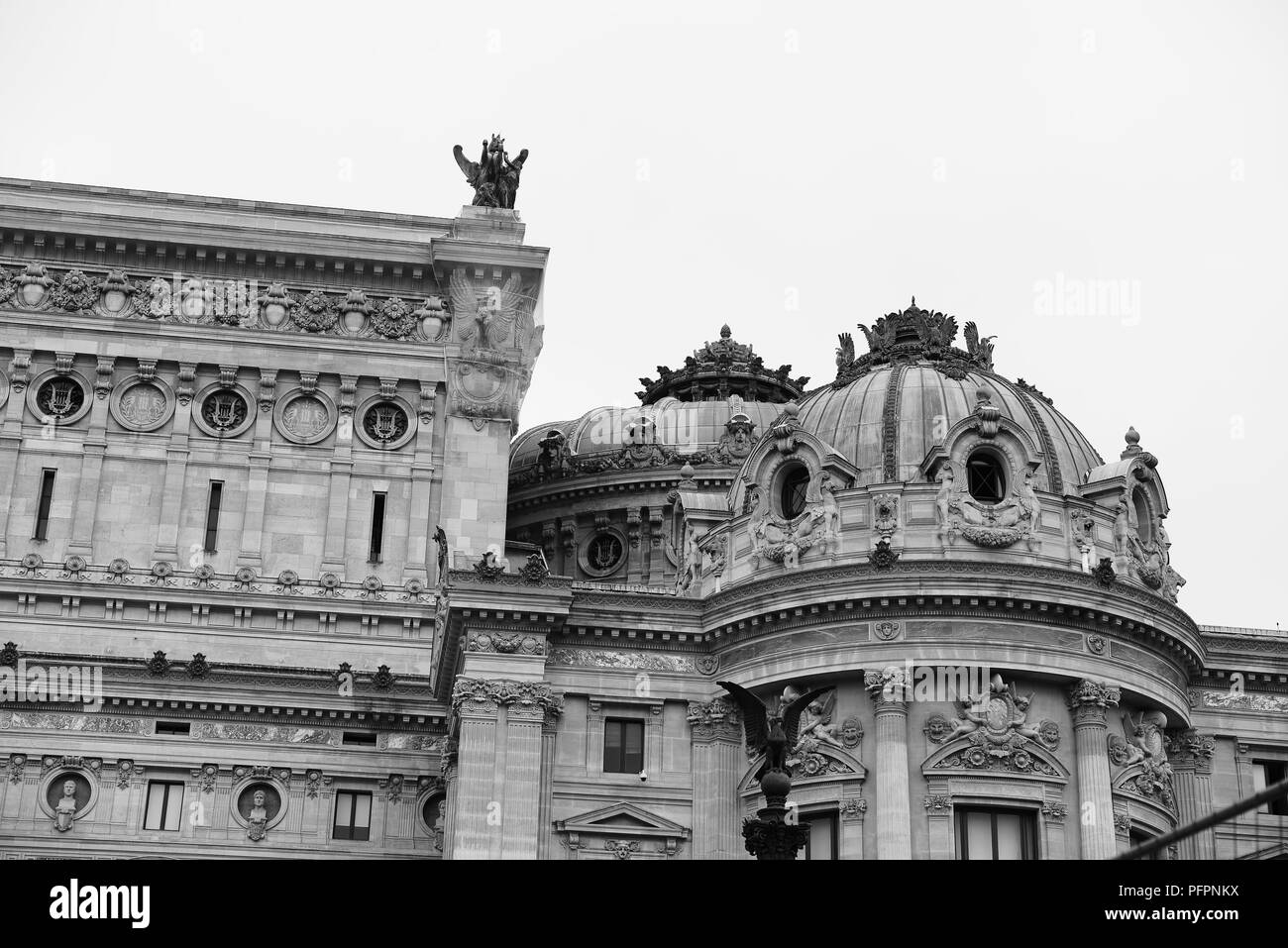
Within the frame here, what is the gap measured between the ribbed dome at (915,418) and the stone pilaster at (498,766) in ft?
35.2

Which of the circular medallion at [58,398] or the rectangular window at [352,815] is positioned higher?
the circular medallion at [58,398]

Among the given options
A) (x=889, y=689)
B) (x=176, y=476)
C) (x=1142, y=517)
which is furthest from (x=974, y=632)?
(x=176, y=476)

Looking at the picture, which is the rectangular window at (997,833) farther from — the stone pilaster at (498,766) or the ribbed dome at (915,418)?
the stone pilaster at (498,766)

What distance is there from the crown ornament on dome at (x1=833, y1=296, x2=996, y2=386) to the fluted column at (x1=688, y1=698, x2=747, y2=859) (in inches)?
435

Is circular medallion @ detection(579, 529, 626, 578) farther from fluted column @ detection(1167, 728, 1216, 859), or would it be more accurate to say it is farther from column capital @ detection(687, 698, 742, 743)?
fluted column @ detection(1167, 728, 1216, 859)

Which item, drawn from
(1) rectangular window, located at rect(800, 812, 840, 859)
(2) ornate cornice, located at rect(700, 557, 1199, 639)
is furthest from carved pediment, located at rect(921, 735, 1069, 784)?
(2) ornate cornice, located at rect(700, 557, 1199, 639)

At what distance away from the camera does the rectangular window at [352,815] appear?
6372 centimetres

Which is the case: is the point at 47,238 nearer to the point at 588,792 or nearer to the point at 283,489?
the point at 283,489

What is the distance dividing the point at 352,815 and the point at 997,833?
22.8m

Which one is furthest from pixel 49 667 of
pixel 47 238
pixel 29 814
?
pixel 47 238

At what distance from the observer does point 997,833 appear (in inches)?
1962

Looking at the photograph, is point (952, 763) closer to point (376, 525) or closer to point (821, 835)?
point (821, 835)

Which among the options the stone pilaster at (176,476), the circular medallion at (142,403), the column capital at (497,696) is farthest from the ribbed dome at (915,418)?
the circular medallion at (142,403)

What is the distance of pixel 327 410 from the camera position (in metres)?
72.8
